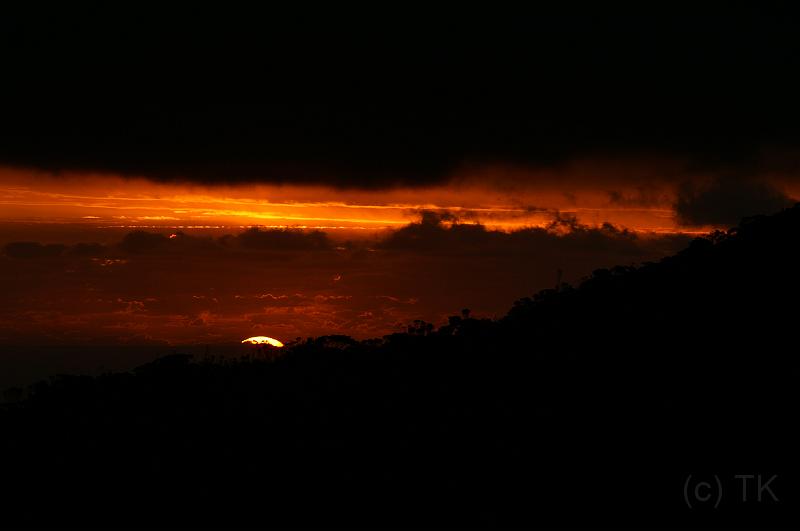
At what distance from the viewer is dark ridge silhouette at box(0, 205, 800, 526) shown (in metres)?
17.0

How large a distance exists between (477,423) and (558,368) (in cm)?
342

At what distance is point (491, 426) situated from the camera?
20297 mm

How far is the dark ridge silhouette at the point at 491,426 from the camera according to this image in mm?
17000

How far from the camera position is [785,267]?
25.1m

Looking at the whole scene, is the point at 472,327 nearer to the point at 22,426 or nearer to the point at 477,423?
the point at 477,423

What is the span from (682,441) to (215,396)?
14.2 metres

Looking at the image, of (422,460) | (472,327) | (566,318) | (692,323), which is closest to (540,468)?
(422,460)

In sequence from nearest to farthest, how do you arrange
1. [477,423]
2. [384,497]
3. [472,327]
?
[384,497], [477,423], [472,327]

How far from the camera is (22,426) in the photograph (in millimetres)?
28156

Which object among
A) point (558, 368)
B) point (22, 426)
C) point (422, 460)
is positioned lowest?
point (22, 426)

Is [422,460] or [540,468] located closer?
[540,468]

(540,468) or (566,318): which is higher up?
(566,318)

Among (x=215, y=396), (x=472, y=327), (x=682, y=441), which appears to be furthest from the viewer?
(x=472, y=327)

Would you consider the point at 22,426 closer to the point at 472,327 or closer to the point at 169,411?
the point at 169,411
